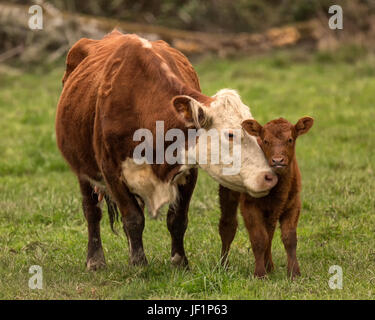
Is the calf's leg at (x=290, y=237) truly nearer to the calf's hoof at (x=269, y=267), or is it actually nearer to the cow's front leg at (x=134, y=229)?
the calf's hoof at (x=269, y=267)

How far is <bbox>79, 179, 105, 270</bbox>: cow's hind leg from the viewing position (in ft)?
24.0

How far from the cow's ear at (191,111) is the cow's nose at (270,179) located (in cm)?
61

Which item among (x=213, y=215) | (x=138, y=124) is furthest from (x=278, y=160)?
(x=213, y=215)

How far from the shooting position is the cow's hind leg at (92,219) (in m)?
7.31

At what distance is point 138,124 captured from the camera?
20.6 ft

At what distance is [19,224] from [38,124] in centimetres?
484

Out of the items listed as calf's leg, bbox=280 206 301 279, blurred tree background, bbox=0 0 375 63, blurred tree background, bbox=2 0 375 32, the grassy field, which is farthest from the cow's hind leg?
blurred tree background, bbox=2 0 375 32

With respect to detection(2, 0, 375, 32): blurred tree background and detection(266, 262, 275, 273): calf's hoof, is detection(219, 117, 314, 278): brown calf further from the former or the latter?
detection(2, 0, 375, 32): blurred tree background

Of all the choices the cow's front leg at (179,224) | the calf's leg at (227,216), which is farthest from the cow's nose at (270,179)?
the cow's front leg at (179,224)

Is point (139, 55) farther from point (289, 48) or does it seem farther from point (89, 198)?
point (289, 48)

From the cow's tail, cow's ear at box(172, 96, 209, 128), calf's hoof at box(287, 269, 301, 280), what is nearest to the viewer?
cow's ear at box(172, 96, 209, 128)

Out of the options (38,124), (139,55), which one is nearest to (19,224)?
(139,55)

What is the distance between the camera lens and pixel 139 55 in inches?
256

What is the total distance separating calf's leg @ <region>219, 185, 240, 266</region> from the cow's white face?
0.53 meters
